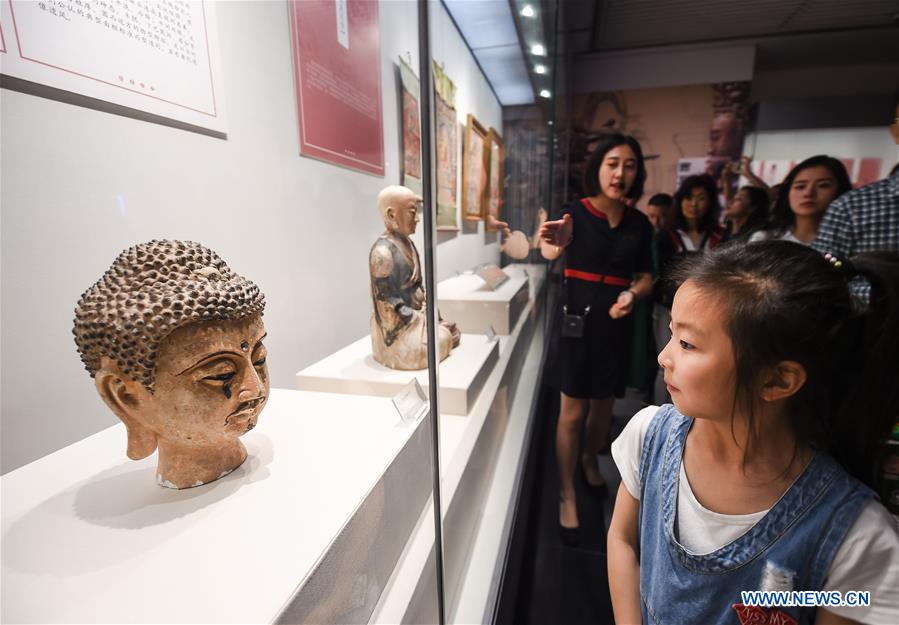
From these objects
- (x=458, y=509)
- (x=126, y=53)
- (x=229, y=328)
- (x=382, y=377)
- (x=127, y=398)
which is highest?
(x=126, y=53)

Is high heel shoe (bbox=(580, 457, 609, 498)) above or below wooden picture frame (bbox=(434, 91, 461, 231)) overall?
below

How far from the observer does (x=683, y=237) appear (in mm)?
719

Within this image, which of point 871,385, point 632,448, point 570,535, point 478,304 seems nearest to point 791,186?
point 871,385

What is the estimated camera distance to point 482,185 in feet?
5.18

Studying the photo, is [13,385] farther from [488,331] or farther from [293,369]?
[488,331]

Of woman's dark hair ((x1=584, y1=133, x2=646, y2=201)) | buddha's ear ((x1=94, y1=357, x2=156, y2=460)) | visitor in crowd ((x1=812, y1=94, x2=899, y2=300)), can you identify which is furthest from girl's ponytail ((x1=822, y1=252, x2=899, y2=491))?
buddha's ear ((x1=94, y1=357, x2=156, y2=460))

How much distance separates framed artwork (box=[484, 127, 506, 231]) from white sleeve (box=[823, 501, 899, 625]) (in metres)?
1.39

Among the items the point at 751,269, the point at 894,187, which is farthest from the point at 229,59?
the point at 894,187

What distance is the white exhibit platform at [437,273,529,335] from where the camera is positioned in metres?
1.95

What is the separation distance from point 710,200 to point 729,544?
61cm

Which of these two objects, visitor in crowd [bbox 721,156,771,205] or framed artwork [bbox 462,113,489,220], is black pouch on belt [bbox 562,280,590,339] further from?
framed artwork [bbox 462,113,489,220]

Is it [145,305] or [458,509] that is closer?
[145,305]

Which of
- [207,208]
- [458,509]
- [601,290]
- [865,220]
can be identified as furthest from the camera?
[458,509]

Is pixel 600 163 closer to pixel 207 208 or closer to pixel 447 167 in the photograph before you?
pixel 447 167
